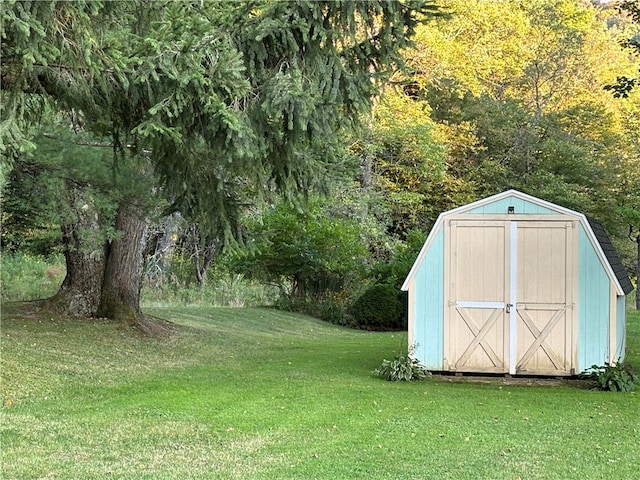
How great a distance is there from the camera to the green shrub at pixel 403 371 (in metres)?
8.91

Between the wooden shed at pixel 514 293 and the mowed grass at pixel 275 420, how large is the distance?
0.42 meters

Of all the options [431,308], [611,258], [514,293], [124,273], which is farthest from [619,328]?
[124,273]

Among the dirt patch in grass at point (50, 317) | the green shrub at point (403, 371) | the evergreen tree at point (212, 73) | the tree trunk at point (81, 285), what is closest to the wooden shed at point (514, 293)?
the green shrub at point (403, 371)

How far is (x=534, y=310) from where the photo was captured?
903 cm

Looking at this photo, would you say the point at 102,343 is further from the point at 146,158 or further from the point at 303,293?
the point at 303,293

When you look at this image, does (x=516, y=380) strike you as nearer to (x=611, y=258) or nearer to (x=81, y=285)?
(x=611, y=258)

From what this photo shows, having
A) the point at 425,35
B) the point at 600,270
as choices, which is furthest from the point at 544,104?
the point at 600,270

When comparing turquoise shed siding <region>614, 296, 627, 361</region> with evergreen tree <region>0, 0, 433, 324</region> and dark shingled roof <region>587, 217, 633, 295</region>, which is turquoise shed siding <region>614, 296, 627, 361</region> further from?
evergreen tree <region>0, 0, 433, 324</region>

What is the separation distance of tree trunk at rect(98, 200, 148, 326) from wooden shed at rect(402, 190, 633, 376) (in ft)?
18.9

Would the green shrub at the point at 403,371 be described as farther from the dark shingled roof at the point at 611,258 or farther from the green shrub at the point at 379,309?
the green shrub at the point at 379,309

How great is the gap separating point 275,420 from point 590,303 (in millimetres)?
4593

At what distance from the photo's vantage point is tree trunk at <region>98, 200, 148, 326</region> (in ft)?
41.8

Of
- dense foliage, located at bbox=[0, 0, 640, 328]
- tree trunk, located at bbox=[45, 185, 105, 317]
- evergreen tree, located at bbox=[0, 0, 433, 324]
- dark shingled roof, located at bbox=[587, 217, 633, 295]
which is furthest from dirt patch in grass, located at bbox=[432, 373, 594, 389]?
tree trunk, located at bbox=[45, 185, 105, 317]

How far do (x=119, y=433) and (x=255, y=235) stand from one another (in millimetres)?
4053
